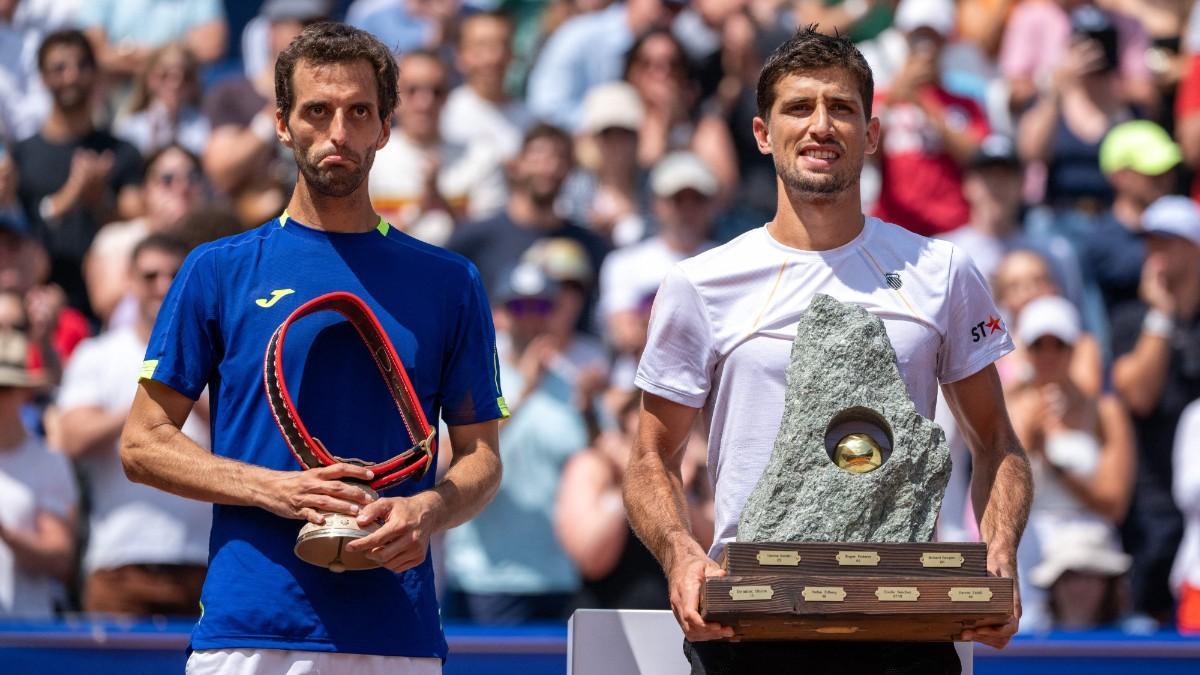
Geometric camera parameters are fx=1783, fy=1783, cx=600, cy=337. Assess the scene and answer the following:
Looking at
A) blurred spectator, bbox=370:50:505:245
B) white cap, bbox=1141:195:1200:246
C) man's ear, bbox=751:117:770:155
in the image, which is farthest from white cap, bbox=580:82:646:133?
man's ear, bbox=751:117:770:155

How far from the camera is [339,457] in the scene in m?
3.90

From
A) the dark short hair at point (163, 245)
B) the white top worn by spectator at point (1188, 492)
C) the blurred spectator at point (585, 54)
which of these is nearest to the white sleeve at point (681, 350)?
the dark short hair at point (163, 245)

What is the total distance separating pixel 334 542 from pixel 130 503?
387 centimetres

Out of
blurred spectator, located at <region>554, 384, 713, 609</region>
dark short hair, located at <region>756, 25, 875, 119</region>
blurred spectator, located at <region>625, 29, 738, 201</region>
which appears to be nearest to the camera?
dark short hair, located at <region>756, 25, 875, 119</region>

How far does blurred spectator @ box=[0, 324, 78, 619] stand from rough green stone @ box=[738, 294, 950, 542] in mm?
4422

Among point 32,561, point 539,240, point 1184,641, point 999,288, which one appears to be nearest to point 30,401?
point 32,561

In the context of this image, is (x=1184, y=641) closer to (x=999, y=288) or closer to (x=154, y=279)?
(x=999, y=288)

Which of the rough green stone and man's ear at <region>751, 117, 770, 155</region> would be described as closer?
the rough green stone

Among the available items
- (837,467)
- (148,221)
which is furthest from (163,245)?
(837,467)

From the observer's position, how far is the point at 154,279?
24.6ft

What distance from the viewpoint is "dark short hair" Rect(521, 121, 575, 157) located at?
934cm

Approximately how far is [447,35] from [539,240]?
209cm

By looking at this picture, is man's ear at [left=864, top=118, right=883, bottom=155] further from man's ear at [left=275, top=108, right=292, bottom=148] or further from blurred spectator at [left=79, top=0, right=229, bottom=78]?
blurred spectator at [left=79, top=0, right=229, bottom=78]

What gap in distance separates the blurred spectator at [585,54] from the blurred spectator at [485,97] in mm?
262
